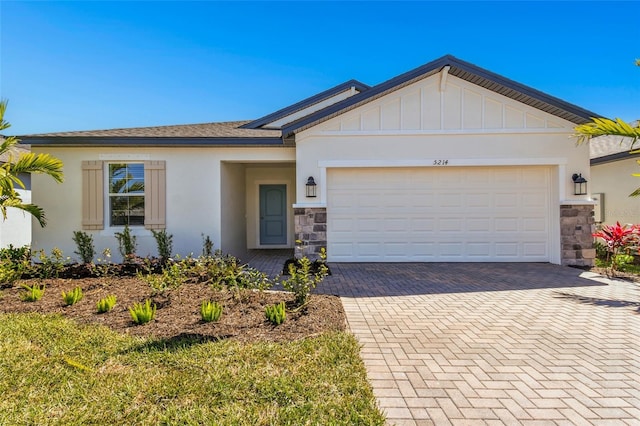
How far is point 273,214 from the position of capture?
11898 mm

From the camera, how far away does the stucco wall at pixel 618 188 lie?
31.2 ft

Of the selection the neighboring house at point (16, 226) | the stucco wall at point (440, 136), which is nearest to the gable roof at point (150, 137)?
the stucco wall at point (440, 136)

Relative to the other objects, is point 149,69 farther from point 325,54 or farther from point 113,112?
point 325,54

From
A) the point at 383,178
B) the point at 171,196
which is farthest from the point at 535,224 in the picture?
the point at 171,196

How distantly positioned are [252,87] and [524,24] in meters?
9.76

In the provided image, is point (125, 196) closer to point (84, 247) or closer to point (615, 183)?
point (84, 247)

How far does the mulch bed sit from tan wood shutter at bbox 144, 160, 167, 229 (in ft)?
7.91

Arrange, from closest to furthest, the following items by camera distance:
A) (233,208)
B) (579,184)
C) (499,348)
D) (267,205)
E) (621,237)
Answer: (499,348)
(621,237)
(579,184)
(233,208)
(267,205)

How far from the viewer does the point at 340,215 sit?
8.42m

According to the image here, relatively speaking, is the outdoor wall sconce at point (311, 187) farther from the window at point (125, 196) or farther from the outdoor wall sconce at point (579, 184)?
the outdoor wall sconce at point (579, 184)

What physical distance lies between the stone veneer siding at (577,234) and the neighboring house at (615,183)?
2240 millimetres

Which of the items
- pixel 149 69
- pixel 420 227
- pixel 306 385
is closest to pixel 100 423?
pixel 306 385

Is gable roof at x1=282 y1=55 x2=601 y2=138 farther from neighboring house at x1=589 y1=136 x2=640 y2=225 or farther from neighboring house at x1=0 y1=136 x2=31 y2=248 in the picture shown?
neighboring house at x1=0 y1=136 x2=31 y2=248

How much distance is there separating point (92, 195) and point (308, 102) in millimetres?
6669
